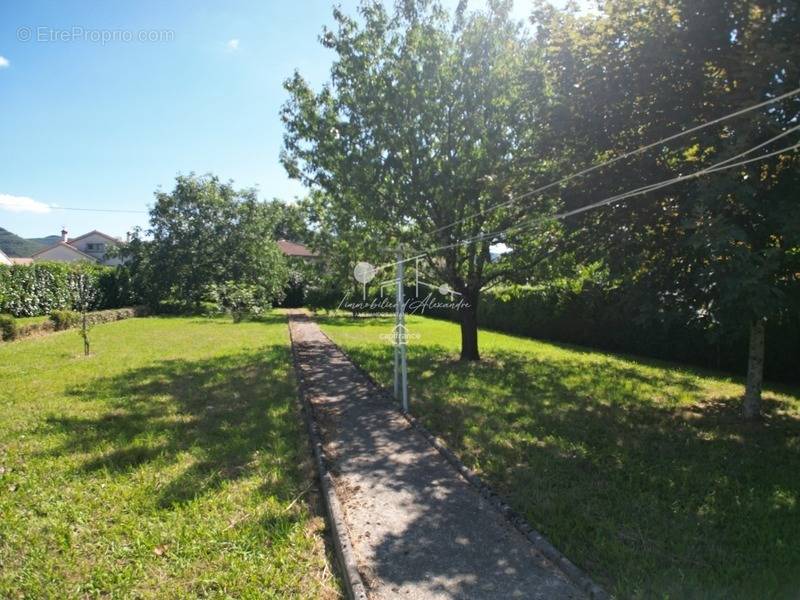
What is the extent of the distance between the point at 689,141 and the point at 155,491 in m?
7.13

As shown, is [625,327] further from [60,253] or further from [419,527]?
[60,253]

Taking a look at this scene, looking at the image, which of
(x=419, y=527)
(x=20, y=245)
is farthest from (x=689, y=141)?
(x=20, y=245)

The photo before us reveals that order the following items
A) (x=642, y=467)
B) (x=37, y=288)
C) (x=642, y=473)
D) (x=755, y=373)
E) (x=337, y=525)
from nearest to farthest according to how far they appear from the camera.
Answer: (x=337, y=525), (x=642, y=473), (x=642, y=467), (x=755, y=373), (x=37, y=288)

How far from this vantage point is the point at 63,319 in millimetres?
17422

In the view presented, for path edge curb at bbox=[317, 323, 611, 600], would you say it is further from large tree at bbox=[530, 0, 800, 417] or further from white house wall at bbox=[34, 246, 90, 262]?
white house wall at bbox=[34, 246, 90, 262]

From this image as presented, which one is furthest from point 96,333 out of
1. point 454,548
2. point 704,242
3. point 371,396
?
point 704,242

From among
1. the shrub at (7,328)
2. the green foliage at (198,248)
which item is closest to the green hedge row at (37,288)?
the shrub at (7,328)

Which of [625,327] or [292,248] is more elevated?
[292,248]

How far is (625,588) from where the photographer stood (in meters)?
2.97

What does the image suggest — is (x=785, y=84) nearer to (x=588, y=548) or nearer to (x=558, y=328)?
(x=588, y=548)

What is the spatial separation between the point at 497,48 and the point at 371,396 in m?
7.81

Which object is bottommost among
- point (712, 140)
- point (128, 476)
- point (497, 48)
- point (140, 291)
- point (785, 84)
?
point (128, 476)

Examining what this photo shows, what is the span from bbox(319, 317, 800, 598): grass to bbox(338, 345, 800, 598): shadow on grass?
0.01 m

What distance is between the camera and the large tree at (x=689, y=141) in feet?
15.7
